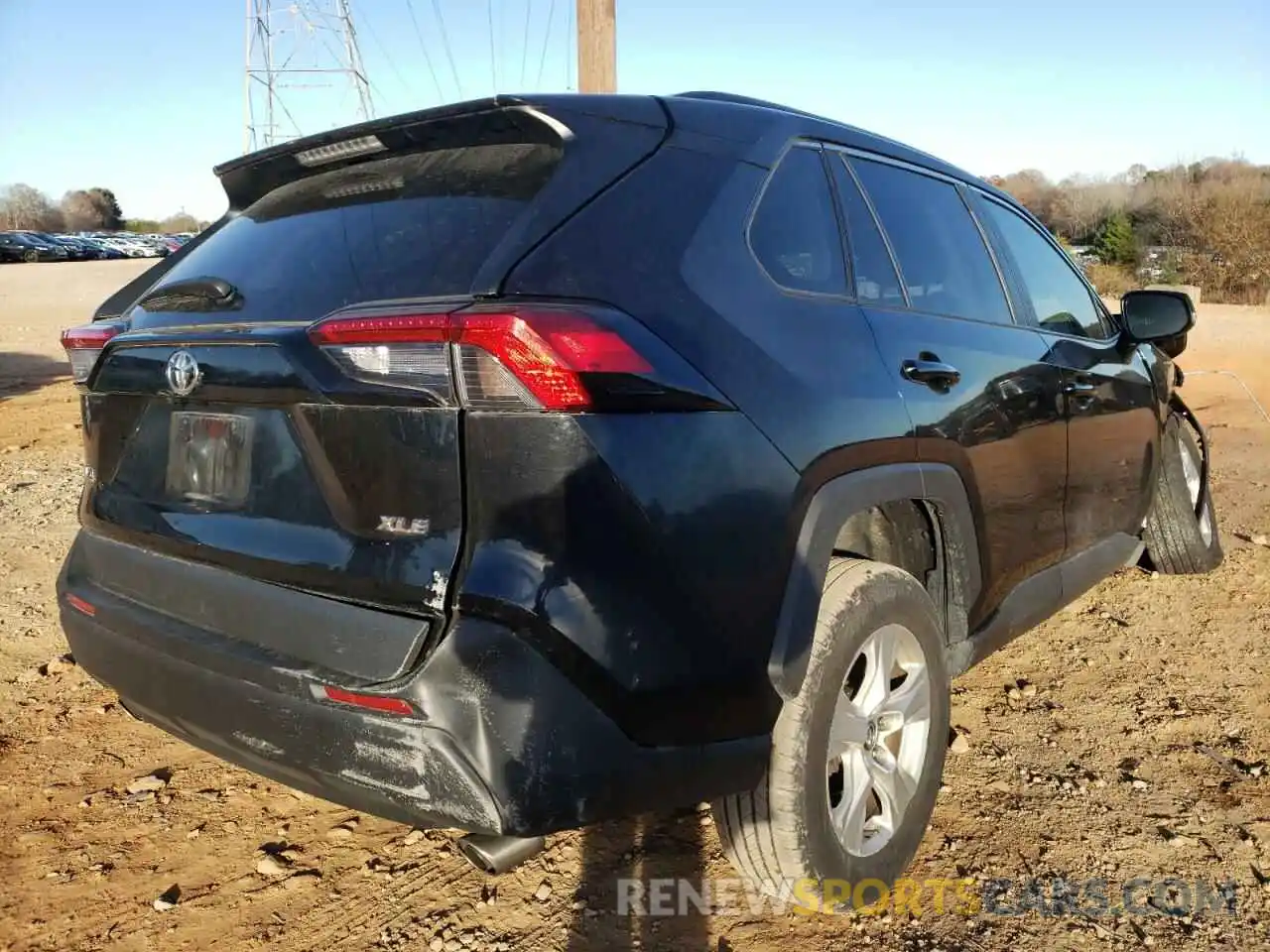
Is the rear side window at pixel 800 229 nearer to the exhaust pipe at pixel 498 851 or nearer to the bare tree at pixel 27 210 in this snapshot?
the exhaust pipe at pixel 498 851

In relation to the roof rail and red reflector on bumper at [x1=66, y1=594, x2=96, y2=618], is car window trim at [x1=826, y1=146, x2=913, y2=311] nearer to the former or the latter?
the roof rail

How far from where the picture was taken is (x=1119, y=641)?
4.07 m

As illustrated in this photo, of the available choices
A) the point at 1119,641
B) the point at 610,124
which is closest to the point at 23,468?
the point at 610,124

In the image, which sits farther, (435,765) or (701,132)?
(701,132)

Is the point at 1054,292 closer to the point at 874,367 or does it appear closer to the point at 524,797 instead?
the point at 874,367

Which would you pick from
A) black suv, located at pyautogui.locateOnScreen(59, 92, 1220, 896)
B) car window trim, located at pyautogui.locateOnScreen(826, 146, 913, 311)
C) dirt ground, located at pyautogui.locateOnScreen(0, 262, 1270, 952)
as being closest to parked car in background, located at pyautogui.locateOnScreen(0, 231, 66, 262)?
dirt ground, located at pyautogui.locateOnScreen(0, 262, 1270, 952)

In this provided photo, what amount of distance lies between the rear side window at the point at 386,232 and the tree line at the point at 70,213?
95.6 m

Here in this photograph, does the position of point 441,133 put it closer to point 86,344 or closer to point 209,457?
point 209,457

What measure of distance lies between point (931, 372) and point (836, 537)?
0.60 m

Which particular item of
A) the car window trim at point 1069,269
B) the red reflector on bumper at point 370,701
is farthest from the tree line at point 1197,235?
the red reflector on bumper at point 370,701

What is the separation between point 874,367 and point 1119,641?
254 cm

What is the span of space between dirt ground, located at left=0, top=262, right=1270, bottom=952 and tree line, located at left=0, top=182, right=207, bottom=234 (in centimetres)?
9513

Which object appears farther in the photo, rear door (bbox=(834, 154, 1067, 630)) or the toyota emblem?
rear door (bbox=(834, 154, 1067, 630))

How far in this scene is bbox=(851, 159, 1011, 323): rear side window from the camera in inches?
107
